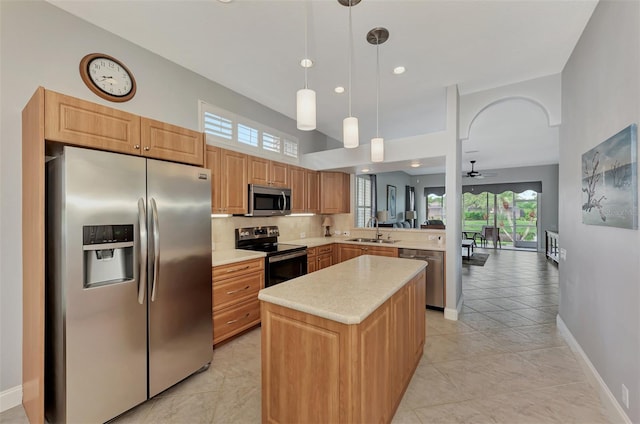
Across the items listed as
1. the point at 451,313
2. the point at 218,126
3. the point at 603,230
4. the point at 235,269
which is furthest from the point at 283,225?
the point at 603,230

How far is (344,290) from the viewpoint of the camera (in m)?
1.72

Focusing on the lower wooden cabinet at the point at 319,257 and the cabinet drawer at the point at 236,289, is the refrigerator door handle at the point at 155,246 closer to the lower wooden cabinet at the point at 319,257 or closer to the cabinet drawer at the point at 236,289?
the cabinet drawer at the point at 236,289

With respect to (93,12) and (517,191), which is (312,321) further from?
(517,191)

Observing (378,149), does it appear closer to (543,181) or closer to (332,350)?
(332,350)

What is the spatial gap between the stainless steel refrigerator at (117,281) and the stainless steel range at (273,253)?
113cm

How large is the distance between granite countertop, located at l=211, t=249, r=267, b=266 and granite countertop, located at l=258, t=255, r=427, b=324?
1146mm

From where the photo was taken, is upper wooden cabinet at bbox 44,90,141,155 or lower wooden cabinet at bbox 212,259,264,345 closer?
upper wooden cabinet at bbox 44,90,141,155

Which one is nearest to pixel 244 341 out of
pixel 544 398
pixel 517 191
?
pixel 544 398

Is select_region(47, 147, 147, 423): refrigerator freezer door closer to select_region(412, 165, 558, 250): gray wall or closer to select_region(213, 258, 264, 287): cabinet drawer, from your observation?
select_region(213, 258, 264, 287): cabinet drawer

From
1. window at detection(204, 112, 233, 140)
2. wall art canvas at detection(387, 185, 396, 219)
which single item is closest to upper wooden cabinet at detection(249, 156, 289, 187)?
window at detection(204, 112, 233, 140)

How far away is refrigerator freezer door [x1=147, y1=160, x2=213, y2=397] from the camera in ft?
6.67

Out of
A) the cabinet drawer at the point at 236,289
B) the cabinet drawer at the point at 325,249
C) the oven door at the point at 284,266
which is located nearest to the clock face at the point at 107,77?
the cabinet drawer at the point at 236,289

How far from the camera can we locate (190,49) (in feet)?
8.90

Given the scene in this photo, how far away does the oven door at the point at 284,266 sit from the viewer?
333 cm
